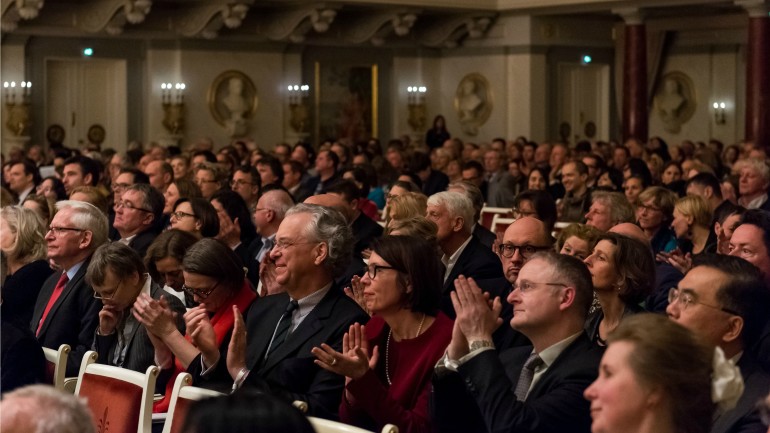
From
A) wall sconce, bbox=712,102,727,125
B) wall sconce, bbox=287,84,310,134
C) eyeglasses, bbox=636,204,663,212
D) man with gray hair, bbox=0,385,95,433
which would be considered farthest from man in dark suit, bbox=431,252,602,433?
wall sconce, bbox=712,102,727,125

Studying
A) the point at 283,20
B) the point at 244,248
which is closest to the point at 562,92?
the point at 283,20

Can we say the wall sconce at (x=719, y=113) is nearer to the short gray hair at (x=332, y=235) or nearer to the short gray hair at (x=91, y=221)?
the short gray hair at (x=91, y=221)

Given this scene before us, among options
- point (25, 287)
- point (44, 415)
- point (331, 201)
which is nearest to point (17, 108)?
point (331, 201)

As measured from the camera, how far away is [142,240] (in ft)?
24.3

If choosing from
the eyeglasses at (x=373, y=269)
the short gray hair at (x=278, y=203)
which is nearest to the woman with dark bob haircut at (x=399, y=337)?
the eyeglasses at (x=373, y=269)

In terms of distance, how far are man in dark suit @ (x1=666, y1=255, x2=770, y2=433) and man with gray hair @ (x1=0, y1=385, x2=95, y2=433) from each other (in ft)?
6.28

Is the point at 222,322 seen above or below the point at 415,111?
below

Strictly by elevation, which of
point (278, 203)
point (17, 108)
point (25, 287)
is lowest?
point (25, 287)

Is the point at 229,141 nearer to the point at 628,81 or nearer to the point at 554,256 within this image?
the point at 628,81

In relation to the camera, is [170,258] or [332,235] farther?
[170,258]

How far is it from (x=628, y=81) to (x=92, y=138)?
28.8ft

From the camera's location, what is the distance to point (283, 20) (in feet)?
64.6

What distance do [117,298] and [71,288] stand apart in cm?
68

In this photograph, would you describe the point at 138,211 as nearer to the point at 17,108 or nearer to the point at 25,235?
the point at 25,235
